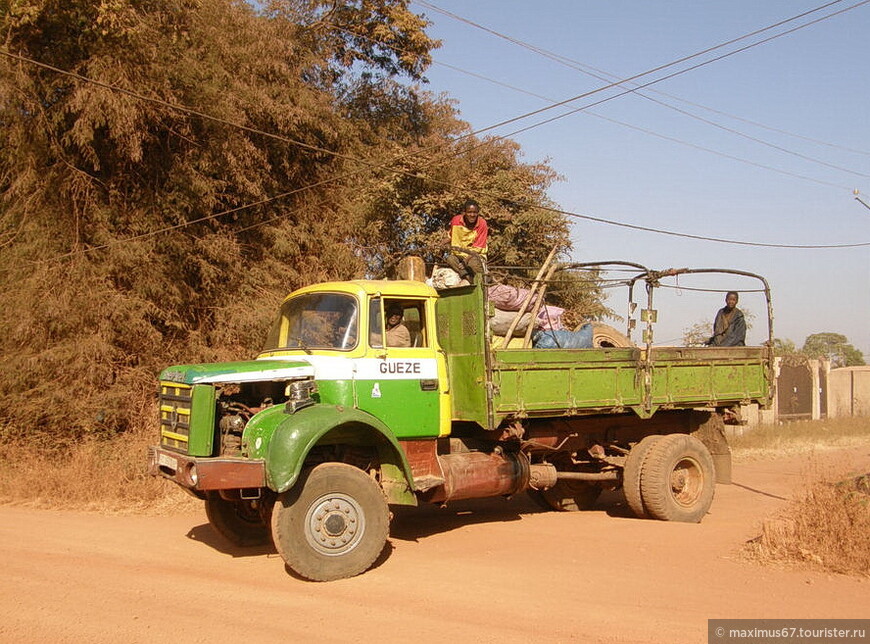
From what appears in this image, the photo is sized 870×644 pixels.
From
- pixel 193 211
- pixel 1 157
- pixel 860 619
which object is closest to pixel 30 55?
pixel 1 157

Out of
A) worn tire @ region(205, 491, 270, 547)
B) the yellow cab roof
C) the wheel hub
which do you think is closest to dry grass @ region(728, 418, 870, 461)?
the yellow cab roof

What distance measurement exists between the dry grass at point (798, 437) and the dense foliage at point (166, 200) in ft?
18.9

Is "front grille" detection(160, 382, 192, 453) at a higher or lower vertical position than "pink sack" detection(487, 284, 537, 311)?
lower

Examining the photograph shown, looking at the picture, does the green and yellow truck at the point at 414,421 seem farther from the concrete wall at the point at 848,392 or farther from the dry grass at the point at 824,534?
Answer: the concrete wall at the point at 848,392

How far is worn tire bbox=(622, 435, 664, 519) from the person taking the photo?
29.3ft

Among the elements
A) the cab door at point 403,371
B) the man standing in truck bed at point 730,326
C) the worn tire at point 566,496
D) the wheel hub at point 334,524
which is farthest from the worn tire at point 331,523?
the man standing in truck bed at point 730,326

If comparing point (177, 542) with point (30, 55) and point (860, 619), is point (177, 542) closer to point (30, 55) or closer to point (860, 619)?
point (860, 619)

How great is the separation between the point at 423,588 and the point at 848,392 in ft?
71.8

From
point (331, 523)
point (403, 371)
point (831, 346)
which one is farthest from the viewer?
point (831, 346)

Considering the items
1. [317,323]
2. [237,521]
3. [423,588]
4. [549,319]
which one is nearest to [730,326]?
[549,319]

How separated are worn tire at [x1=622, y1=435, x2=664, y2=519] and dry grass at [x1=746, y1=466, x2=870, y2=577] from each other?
199cm

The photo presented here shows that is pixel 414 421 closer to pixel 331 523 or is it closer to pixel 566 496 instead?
pixel 331 523

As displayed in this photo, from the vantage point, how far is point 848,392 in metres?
23.9

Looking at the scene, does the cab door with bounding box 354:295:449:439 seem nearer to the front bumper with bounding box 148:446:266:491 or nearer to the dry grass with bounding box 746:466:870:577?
the front bumper with bounding box 148:446:266:491
